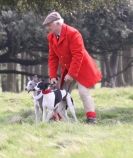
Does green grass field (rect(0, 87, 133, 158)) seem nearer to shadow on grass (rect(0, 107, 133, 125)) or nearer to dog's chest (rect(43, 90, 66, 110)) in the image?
dog's chest (rect(43, 90, 66, 110))

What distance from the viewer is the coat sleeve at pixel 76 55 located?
338 inches

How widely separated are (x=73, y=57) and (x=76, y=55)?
59mm

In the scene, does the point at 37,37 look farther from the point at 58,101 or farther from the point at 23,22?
the point at 58,101

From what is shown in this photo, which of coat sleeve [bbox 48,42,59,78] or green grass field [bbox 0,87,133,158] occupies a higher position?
coat sleeve [bbox 48,42,59,78]

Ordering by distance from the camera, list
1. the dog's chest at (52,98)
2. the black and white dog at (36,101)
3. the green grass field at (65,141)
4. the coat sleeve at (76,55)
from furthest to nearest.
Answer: the black and white dog at (36,101) < the dog's chest at (52,98) < the coat sleeve at (76,55) < the green grass field at (65,141)

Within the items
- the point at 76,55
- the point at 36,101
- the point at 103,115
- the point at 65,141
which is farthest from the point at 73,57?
the point at 103,115

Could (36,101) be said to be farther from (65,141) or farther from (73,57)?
(65,141)

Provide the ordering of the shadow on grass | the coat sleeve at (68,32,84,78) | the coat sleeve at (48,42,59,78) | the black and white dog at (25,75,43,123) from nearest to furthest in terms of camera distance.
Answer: the coat sleeve at (68,32,84,78)
the black and white dog at (25,75,43,123)
the coat sleeve at (48,42,59,78)
the shadow on grass

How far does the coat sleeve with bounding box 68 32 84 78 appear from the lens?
859 centimetres

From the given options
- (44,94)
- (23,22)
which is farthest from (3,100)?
(23,22)

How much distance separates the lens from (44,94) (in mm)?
8766

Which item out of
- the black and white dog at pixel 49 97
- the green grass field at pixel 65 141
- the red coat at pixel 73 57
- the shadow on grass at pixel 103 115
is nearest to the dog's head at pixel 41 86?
the black and white dog at pixel 49 97

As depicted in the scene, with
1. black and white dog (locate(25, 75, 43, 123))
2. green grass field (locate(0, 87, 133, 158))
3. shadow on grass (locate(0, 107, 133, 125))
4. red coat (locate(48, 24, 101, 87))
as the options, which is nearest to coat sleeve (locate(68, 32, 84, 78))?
red coat (locate(48, 24, 101, 87))

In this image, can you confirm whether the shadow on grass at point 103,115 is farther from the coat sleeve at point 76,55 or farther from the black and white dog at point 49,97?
the coat sleeve at point 76,55
